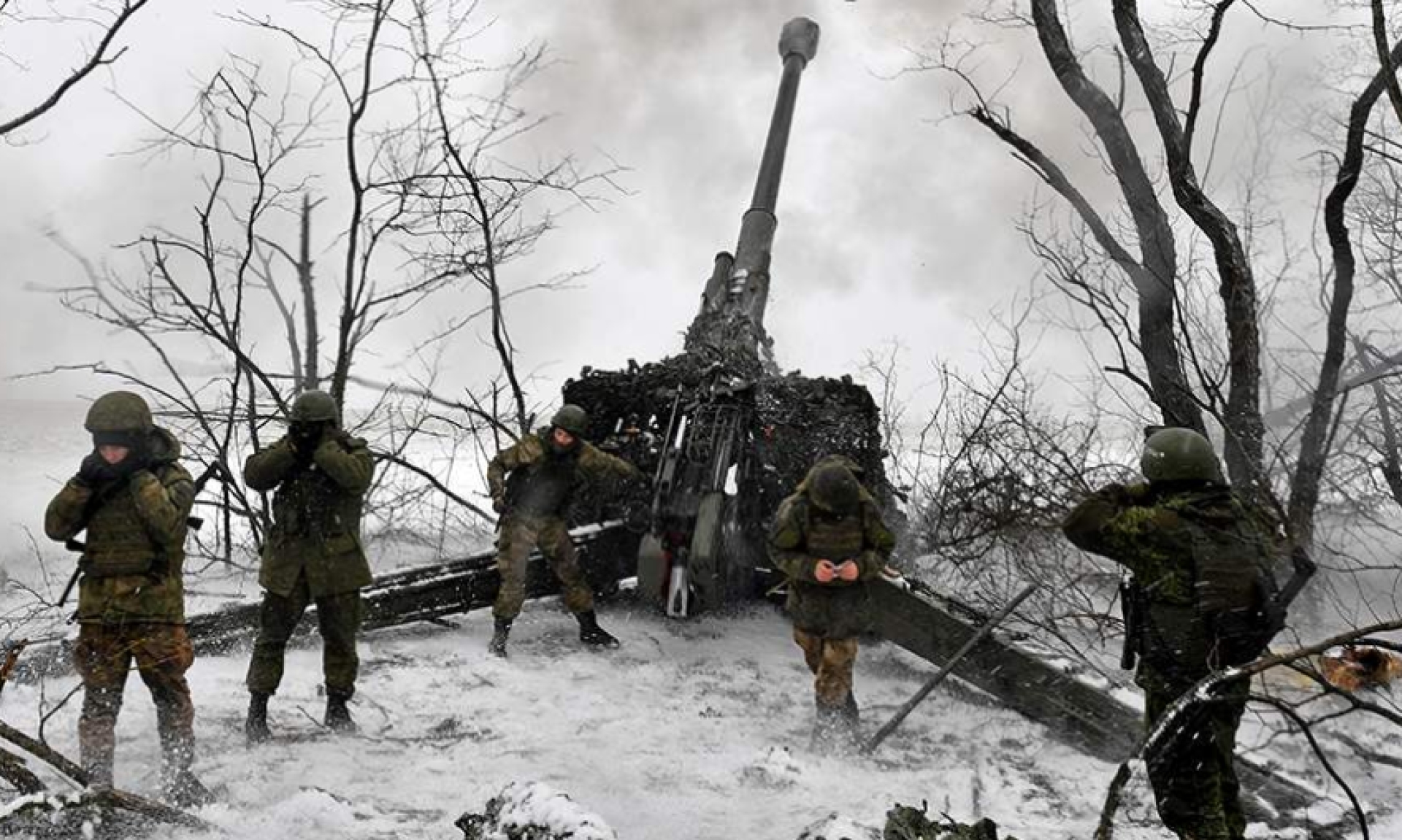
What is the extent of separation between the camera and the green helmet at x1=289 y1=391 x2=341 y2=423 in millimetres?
4848

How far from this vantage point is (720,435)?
7.20 metres

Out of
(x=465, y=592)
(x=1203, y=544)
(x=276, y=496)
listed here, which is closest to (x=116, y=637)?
(x=276, y=496)

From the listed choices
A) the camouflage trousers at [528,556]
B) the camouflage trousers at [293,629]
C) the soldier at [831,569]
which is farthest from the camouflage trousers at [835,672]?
the camouflage trousers at [293,629]

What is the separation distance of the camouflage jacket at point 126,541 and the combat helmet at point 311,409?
88 centimetres

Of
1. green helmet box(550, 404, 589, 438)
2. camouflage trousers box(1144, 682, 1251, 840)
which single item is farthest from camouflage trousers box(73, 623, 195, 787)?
camouflage trousers box(1144, 682, 1251, 840)

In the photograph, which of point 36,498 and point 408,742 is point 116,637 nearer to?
point 408,742

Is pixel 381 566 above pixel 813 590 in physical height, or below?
below

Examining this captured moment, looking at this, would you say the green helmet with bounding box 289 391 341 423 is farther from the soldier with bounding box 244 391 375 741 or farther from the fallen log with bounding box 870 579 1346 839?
the fallen log with bounding box 870 579 1346 839

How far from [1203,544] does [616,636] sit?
4366mm

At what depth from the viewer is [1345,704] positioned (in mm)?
5656

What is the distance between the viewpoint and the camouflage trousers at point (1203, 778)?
149 inches

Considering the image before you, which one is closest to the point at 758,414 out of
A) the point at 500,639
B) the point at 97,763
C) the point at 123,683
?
the point at 500,639

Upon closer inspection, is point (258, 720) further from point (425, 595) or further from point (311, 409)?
point (425, 595)

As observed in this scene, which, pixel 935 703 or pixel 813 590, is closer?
pixel 813 590
